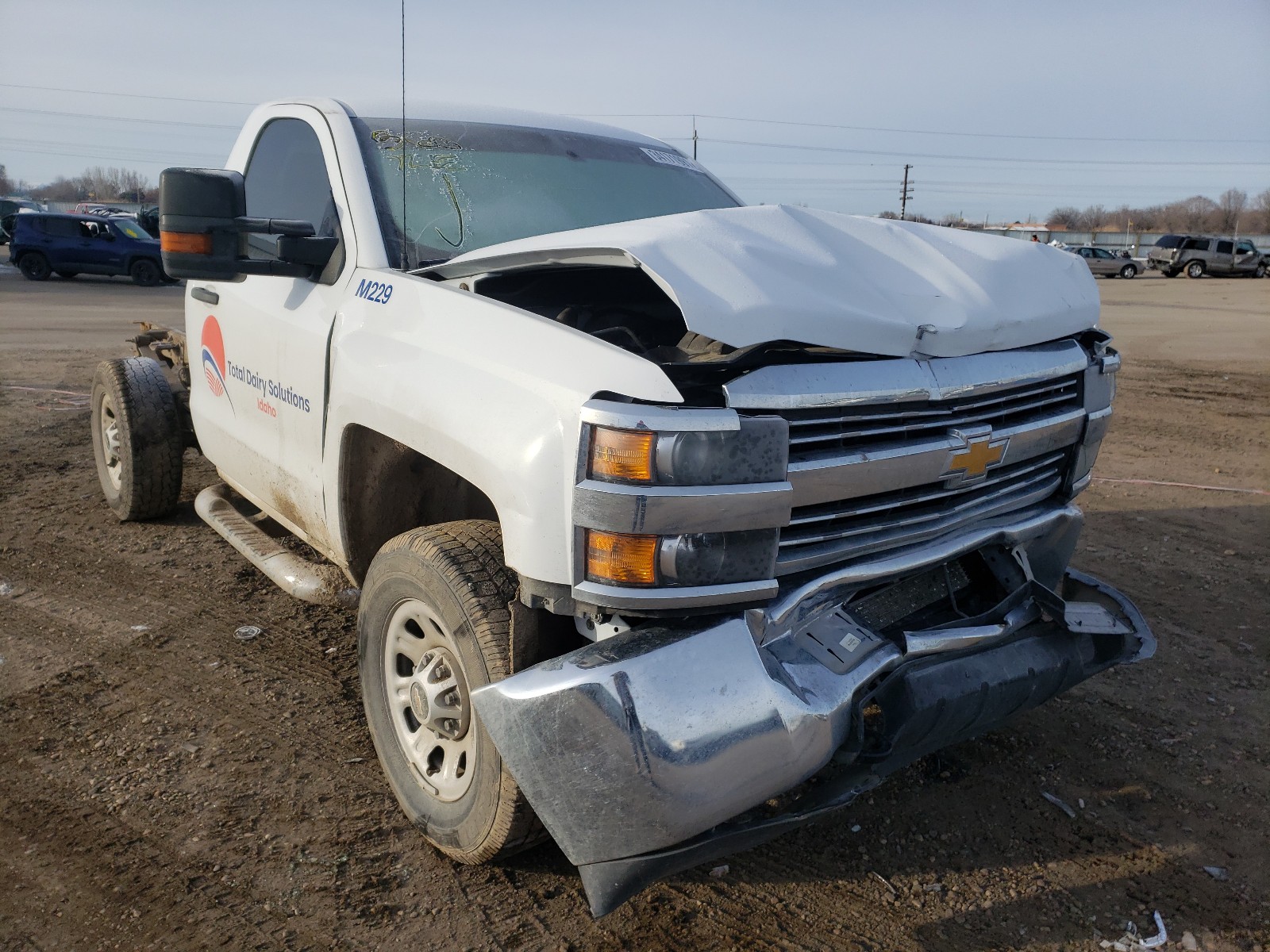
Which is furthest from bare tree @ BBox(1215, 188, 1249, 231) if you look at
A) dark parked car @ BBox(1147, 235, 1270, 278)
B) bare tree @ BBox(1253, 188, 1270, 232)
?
dark parked car @ BBox(1147, 235, 1270, 278)

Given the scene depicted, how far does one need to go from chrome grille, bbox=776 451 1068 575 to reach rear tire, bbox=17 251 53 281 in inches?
975

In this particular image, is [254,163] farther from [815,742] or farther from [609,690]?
[815,742]

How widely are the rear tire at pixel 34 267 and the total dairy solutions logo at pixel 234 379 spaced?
869 inches

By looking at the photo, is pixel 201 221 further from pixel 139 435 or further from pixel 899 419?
pixel 139 435

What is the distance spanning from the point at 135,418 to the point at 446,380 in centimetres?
316

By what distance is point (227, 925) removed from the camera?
2.34 metres

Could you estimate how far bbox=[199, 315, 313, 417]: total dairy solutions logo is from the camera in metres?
3.26

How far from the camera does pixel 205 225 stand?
8.92 feet

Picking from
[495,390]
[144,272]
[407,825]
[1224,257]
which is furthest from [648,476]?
[1224,257]

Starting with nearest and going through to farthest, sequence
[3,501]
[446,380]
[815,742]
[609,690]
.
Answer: [609,690] → [815,742] → [446,380] → [3,501]

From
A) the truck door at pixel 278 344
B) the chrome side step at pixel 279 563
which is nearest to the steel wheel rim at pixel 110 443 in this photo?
the chrome side step at pixel 279 563

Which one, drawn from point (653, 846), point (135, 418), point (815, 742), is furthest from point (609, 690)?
point (135, 418)

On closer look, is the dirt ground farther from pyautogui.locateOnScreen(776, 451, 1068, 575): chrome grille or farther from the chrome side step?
pyautogui.locateOnScreen(776, 451, 1068, 575): chrome grille

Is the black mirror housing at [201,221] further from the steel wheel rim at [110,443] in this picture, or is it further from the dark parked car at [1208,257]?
the dark parked car at [1208,257]
